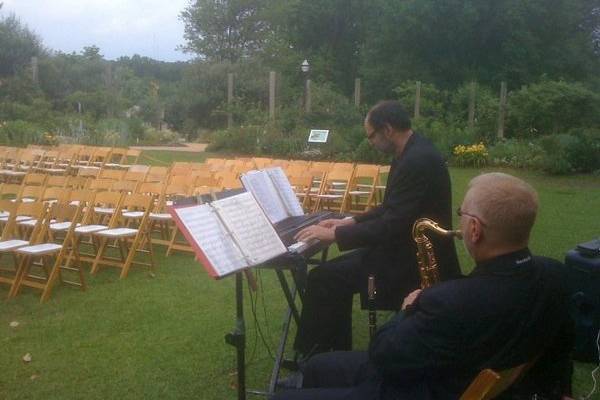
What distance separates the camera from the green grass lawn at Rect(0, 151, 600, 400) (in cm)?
454

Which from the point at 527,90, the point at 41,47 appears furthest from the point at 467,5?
the point at 41,47

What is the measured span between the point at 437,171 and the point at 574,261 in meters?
1.32

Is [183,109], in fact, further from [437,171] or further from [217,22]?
[437,171]

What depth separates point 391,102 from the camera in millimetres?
4141

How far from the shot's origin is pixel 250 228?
3488 mm

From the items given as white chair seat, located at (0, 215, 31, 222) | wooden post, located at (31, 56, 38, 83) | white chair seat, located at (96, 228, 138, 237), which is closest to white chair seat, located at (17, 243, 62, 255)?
white chair seat, located at (96, 228, 138, 237)

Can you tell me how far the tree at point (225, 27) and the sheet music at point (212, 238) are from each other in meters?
51.3

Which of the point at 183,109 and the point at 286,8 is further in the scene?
the point at 286,8

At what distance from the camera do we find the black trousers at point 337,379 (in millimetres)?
2686

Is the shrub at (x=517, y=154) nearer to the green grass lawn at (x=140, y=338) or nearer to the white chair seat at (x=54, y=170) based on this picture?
the green grass lawn at (x=140, y=338)

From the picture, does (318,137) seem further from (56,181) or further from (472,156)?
(56,181)

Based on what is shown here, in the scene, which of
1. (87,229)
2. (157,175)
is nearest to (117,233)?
(87,229)

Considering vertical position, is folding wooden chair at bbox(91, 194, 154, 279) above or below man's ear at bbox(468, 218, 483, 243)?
below

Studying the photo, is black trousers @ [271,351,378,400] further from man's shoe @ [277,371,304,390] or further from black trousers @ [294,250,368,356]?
black trousers @ [294,250,368,356]
